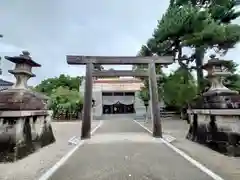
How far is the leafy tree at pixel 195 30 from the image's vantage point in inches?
628

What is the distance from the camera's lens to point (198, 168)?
5.13 meters

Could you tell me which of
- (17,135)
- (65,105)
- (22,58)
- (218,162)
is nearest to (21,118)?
(17,135)

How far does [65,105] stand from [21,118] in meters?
23.1

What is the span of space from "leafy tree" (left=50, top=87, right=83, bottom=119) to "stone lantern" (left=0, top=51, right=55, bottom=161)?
20.4m

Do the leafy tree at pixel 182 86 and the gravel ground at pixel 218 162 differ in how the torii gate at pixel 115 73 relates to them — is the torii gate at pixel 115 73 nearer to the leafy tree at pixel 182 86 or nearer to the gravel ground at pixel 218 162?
the gravel ground at pixel 218 162

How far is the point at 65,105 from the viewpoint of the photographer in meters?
29.5

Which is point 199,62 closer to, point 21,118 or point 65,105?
point 21,118

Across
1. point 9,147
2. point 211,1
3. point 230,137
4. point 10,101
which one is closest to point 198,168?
point 230,137

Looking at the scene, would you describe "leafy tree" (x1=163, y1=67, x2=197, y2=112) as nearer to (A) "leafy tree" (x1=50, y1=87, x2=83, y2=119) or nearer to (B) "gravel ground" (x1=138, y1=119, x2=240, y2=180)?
(B) "gravel ground" (x1=138, y1=119, x2=240, y2=180)

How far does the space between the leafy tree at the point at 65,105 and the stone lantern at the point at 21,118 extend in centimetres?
2044

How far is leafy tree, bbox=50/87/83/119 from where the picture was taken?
29.6 m

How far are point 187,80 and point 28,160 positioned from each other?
47.7ft

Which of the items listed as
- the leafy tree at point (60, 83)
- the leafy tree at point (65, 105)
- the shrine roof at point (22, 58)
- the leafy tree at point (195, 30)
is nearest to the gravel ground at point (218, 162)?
the shrine roof at point (22, 58)

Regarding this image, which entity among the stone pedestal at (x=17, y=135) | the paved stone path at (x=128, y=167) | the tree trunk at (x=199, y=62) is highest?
the tree trunk at (x=199, y=62)
